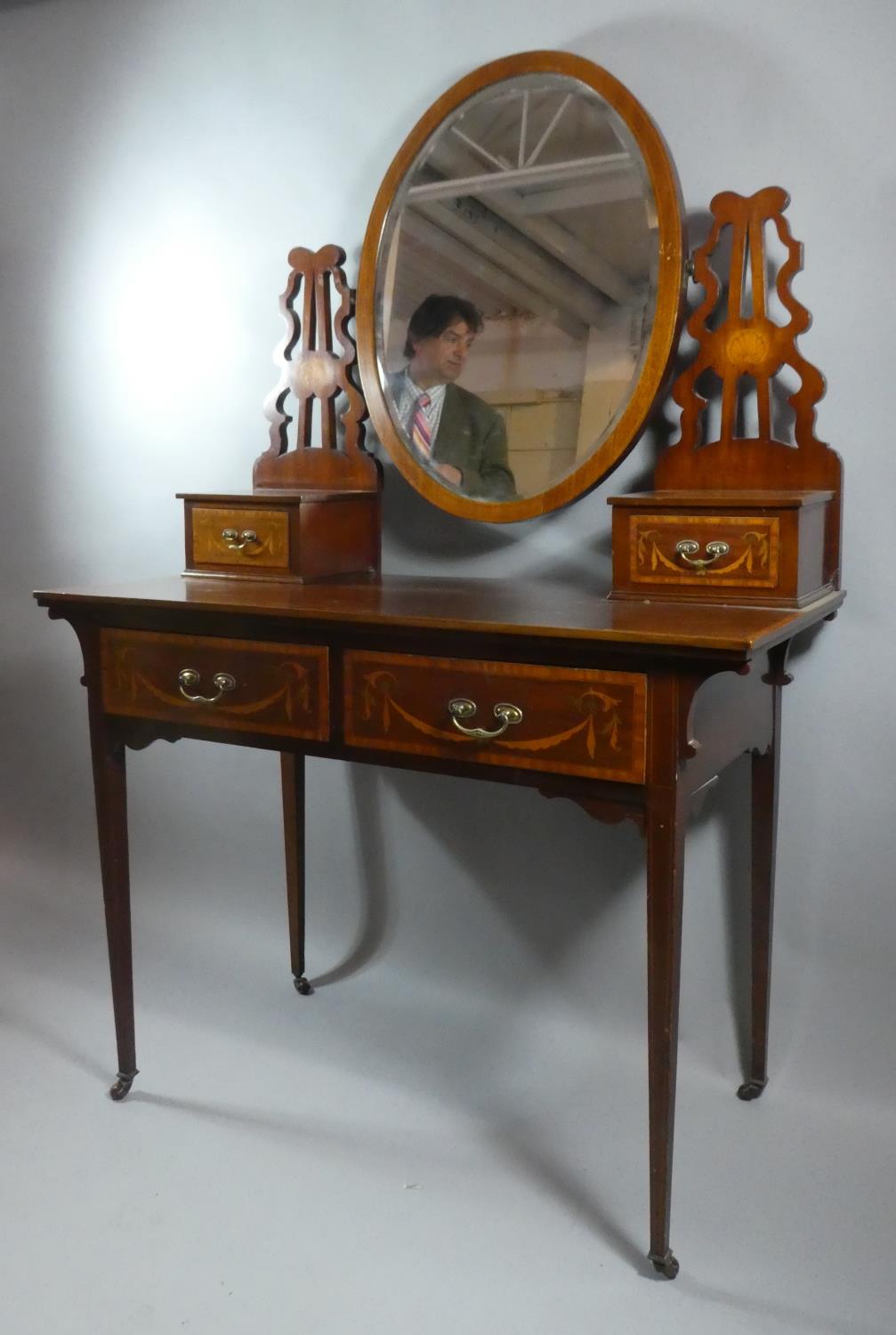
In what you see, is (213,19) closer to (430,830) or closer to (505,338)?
(505,338)

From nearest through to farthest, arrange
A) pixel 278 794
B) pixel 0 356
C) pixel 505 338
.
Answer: pixel 505 338 → pixel 278 794 → pixel 0 356

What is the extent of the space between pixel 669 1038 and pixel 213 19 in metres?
2.13

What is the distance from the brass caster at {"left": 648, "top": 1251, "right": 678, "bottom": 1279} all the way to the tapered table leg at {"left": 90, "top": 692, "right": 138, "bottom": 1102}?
3.15ft

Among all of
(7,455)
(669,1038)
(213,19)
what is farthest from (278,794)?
(213,19)

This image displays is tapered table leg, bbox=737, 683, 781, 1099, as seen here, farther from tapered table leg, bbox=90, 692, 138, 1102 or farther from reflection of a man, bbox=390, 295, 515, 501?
tapered table leg, bbox=90, 692, 138, 1102

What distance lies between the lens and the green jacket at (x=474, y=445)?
2.11 metres

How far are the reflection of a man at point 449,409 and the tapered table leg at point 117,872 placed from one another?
72 centimetres

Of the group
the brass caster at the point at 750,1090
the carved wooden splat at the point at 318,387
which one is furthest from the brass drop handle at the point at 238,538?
the brass caster at the point at 750,1090

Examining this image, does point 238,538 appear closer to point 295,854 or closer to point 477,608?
point 477,608

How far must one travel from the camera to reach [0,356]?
2.95 meters

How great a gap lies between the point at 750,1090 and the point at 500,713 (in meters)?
0.92

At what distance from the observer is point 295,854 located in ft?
8.35

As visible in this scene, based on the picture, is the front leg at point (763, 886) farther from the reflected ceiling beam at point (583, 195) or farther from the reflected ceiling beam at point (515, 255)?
the reflected ceiling beam at point (583, 195)

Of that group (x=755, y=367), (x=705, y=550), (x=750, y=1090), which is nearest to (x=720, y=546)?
(x=705, y=550)
